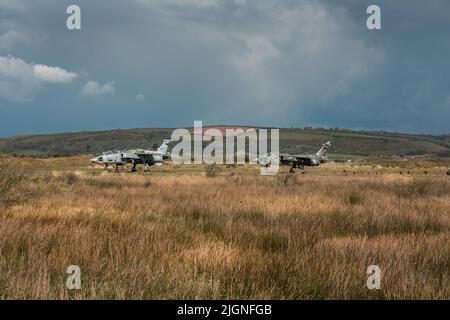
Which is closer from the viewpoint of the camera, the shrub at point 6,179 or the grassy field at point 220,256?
the grassy field at point 220,256

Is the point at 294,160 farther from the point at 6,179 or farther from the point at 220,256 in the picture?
the point at 220,256

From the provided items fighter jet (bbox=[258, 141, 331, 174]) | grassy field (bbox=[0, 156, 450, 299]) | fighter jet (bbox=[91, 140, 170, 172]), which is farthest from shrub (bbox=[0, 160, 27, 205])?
fighter jet (bbox=[258, 141, 331, 174])

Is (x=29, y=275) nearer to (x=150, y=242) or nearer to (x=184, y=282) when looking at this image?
(x=184, y=282)

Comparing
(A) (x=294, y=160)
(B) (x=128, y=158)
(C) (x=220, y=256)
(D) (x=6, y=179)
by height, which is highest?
(D) (x=6, y=179)

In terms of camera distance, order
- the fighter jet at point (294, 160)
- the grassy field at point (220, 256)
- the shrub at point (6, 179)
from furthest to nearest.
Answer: the fighter jet at point (294, 160)
the shrub at point (6, 179)
the grassy field at point (220, 256)

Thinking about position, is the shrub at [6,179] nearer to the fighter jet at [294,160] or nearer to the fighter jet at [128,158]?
the fighter jet at [128,158]

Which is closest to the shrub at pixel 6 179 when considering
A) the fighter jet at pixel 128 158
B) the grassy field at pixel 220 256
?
the grassy field at pixel 220 256

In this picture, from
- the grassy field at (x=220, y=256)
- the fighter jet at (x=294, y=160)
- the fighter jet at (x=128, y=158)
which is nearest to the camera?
the grassy field at (x=220, y=256)

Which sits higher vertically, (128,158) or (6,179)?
(6,179)

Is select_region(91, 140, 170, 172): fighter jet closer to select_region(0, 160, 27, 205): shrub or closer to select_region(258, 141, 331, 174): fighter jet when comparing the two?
select_region(258, 141, 331, 174): fighter jet

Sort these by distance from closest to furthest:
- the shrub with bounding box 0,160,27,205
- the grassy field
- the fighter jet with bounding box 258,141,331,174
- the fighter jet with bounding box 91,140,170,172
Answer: the grassy field, the shrub with bounding box 0,160,27,205, the fighter jet with bounding box 91,140,170,172, the fighter jet with bounding box 258,141,331,174

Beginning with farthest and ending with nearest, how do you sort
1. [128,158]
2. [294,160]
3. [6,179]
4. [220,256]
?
[128,158], [294,160], [6,179], [220,256]

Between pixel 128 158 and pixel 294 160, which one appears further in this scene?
pixel 128 158

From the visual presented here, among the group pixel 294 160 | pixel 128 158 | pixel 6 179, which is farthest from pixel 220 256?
pixel 128 158
